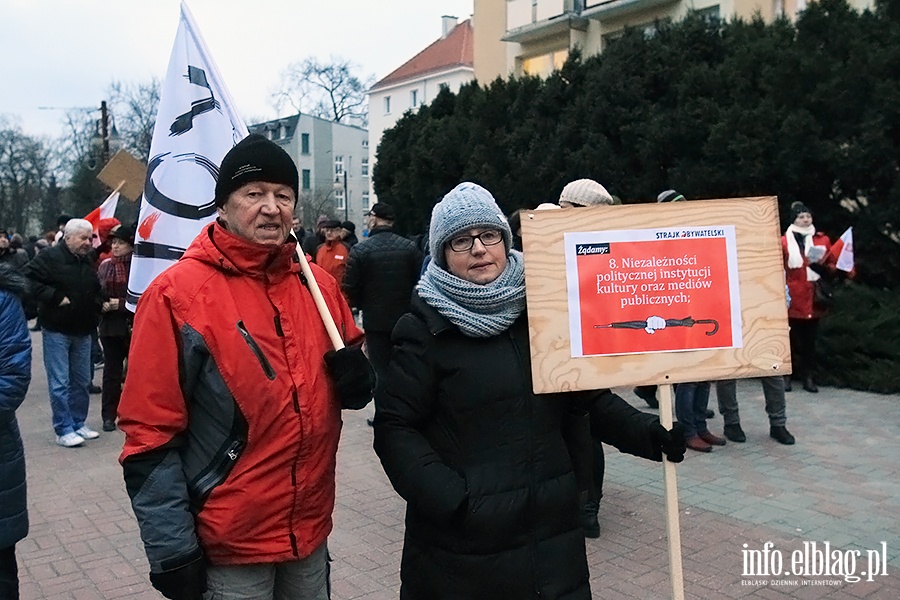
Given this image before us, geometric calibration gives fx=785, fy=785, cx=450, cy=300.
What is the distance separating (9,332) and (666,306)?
267 cm

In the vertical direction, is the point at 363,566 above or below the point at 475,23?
below

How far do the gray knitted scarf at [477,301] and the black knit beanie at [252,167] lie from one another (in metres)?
0.59

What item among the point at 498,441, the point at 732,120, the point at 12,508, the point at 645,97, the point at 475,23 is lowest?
the point at 12,508

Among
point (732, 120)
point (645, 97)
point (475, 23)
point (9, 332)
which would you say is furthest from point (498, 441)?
point (475, 23)

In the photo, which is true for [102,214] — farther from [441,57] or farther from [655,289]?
[441,57]

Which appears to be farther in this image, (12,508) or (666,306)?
(12,508)

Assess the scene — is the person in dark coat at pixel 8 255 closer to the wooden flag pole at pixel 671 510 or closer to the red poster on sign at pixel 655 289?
the red poster on sign at pixel 655 289

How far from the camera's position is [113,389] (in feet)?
26.9

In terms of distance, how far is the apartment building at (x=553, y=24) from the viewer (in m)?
22.6

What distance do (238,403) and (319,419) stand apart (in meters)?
0.27

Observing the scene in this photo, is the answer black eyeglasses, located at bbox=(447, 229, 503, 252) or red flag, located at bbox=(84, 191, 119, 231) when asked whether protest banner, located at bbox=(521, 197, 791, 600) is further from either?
red flag, located at bbox=(84, 191, 119, 231)

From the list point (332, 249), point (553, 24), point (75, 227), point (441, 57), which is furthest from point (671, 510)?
point (441, 57)

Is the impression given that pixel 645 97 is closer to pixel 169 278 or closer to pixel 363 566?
pixel 363 566

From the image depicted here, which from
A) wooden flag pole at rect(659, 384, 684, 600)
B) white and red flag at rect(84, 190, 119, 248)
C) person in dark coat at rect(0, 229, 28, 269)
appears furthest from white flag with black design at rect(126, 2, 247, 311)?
white and red flag at rect(84, 190, 119, 248)
